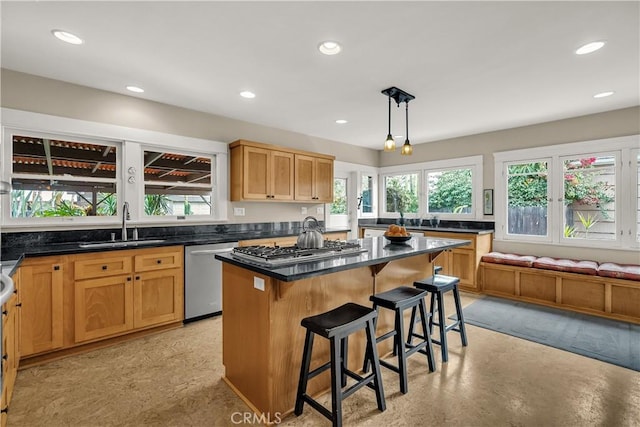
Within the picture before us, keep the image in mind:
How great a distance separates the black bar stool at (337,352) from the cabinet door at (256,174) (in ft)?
8.32

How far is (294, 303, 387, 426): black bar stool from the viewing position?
5.56 feet

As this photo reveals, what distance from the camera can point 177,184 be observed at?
12.8 feet

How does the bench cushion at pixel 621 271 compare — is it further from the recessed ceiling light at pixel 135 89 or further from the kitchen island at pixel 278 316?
the recessed ceiling light at pixel 135 89

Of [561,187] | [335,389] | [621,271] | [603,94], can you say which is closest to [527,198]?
[561,187]

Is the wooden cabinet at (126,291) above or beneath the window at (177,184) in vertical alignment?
beneath

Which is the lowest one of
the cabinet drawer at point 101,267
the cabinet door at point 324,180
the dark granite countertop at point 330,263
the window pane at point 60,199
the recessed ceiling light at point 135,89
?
the cabinet drawer at point 101,267

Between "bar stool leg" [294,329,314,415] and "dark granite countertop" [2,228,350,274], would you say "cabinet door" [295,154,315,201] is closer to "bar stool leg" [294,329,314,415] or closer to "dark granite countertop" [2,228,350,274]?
"dark granite countertop" [2,228,350,274]

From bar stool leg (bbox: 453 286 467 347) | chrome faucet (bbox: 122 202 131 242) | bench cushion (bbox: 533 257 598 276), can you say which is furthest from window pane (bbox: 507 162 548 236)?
chrome faucet (bbox: 122 202 131 242)

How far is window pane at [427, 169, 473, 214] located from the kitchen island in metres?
3.46

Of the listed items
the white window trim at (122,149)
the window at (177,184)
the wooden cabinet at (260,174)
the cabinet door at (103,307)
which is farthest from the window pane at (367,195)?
the cabinet door at (103,307)

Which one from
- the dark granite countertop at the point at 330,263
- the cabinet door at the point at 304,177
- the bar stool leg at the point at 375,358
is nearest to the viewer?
the dark granite countertop at the point at 330,263

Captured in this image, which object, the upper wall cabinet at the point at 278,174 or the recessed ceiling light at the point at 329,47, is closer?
the recessed ceiling light at the point at 329,47

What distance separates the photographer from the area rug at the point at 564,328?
Answer: 273 centimetres

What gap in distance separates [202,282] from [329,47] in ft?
8.63
